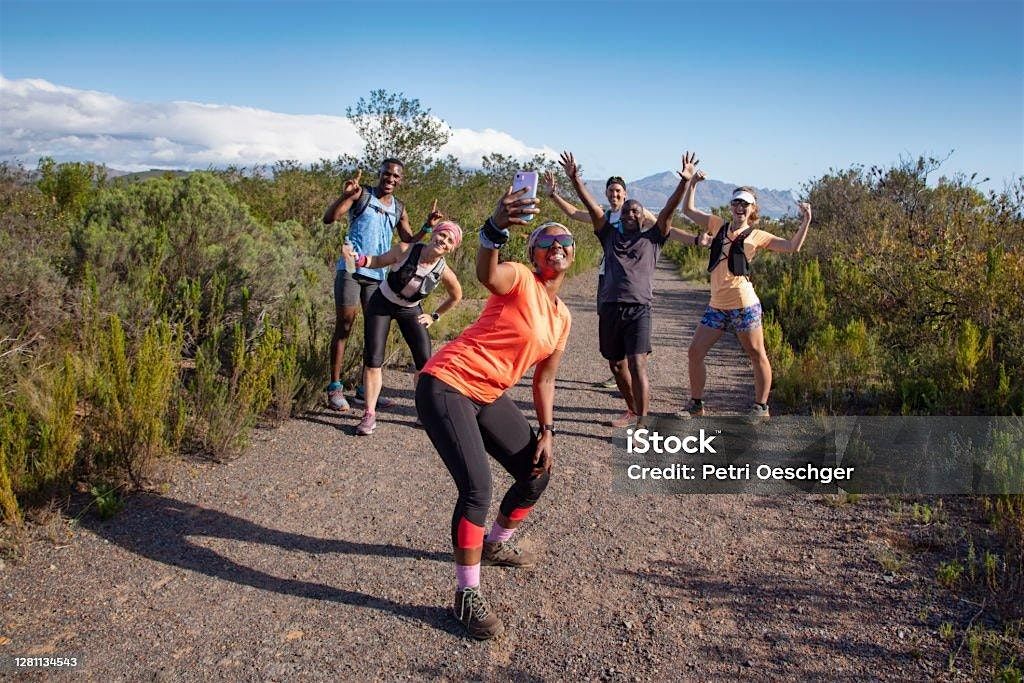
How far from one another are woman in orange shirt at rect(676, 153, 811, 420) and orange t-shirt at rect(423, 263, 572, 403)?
3280 mm

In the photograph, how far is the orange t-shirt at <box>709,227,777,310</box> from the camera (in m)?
6.48

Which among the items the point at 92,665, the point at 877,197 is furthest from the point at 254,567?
Answer: the point at 877,197

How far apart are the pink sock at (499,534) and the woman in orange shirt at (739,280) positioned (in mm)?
3122

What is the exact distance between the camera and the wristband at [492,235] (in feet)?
10.3

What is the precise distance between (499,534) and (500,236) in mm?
1782

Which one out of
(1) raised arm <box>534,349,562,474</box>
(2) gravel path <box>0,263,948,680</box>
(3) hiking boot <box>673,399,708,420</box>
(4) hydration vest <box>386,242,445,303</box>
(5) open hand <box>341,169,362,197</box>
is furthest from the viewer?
(3) hiking boot <box>673,399,708,420</box>

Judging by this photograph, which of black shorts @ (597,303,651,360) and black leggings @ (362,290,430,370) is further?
black shorts @ (597,303,651,360)

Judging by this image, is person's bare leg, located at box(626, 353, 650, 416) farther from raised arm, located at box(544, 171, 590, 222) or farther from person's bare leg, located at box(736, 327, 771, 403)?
raised arm, located at box(544, 171, 590, 222)

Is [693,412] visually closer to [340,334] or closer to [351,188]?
[340,334]

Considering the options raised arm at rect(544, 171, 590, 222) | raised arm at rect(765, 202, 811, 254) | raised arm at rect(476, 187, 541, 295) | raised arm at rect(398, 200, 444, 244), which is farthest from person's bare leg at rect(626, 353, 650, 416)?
raised arm at rect(476, 187, 541, 295)

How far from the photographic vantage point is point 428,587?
3885mm

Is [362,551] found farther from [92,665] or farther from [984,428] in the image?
[984,428]

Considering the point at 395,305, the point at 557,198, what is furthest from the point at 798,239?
the point at 395,305

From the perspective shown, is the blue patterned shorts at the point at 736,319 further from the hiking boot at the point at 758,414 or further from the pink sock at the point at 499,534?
the pink sock at the point at 499,534
